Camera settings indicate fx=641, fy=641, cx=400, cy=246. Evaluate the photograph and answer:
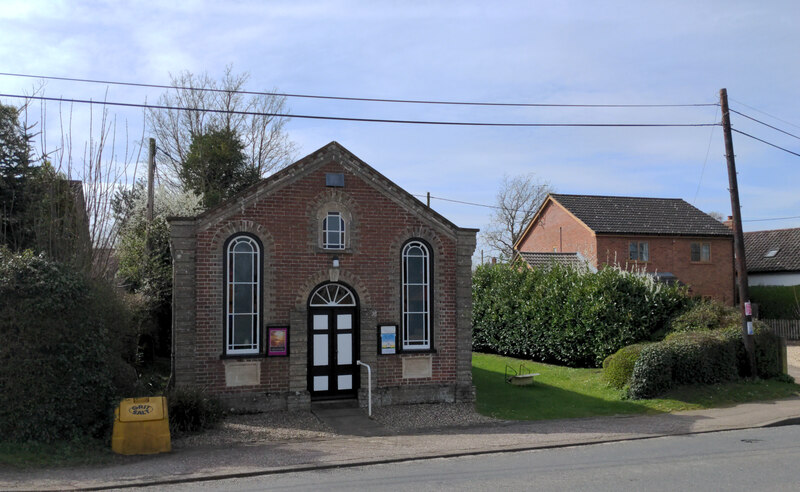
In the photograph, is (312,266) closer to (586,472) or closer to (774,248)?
(586,472)

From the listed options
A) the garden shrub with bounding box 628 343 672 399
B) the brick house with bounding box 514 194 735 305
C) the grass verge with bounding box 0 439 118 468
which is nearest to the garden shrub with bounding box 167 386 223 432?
the grass verge with bounding box 0 439 118 468

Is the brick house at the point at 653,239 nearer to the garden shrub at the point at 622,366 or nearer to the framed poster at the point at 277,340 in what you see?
the garden shrub at the point at 622,366

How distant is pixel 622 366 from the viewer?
683 inches

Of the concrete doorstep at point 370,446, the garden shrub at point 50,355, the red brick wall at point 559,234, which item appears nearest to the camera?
the concrete doorstep at point 370,446

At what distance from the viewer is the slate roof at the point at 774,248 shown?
123 feet

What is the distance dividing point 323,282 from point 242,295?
1.80 m

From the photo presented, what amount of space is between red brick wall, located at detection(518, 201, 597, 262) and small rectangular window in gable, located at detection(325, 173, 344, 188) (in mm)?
21910

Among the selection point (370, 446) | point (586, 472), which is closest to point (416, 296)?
point (370, 446)

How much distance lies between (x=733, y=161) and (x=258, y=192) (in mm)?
12518

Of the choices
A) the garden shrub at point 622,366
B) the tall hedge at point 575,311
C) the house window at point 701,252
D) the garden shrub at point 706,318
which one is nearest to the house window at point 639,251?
the house window at point 701,252

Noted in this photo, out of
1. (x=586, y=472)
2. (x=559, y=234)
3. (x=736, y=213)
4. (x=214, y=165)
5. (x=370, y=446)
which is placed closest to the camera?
(x=586, y=472)

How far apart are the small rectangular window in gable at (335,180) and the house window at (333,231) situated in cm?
66

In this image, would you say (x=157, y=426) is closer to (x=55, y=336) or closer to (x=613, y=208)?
(x=55, y=336)

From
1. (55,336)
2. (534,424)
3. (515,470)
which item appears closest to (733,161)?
(534,424)
